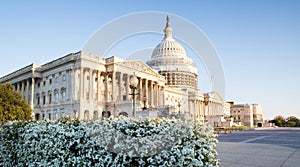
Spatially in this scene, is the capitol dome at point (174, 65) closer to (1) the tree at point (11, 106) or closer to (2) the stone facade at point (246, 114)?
(2) the stone facade at point (246, 114)

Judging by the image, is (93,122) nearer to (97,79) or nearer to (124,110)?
(124,110)

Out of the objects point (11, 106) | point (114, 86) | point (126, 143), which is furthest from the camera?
point (114, 86)

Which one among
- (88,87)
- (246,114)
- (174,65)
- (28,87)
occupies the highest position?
(174,65)

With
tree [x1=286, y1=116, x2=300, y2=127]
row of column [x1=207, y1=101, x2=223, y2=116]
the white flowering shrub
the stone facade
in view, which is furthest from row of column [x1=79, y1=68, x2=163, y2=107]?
tree [x1=286, y1=116, x2=300, y2=127]

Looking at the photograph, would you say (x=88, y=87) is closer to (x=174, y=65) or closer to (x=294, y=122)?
(x=174, y=65)

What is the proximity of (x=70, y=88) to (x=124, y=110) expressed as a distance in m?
12.0

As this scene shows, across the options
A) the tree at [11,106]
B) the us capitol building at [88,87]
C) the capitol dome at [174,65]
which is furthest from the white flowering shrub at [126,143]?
the capitol dome at [174,65]

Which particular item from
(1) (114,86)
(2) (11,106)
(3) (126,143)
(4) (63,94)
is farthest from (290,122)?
(3) (126,143)

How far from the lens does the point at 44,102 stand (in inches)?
2437

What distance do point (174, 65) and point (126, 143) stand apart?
98.0m

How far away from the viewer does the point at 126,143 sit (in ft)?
20.6

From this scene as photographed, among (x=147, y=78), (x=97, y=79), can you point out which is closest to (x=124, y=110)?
(x=97, y=79)

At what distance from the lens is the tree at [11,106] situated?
90.5 feet

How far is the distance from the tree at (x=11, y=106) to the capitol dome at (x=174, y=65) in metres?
74.7
